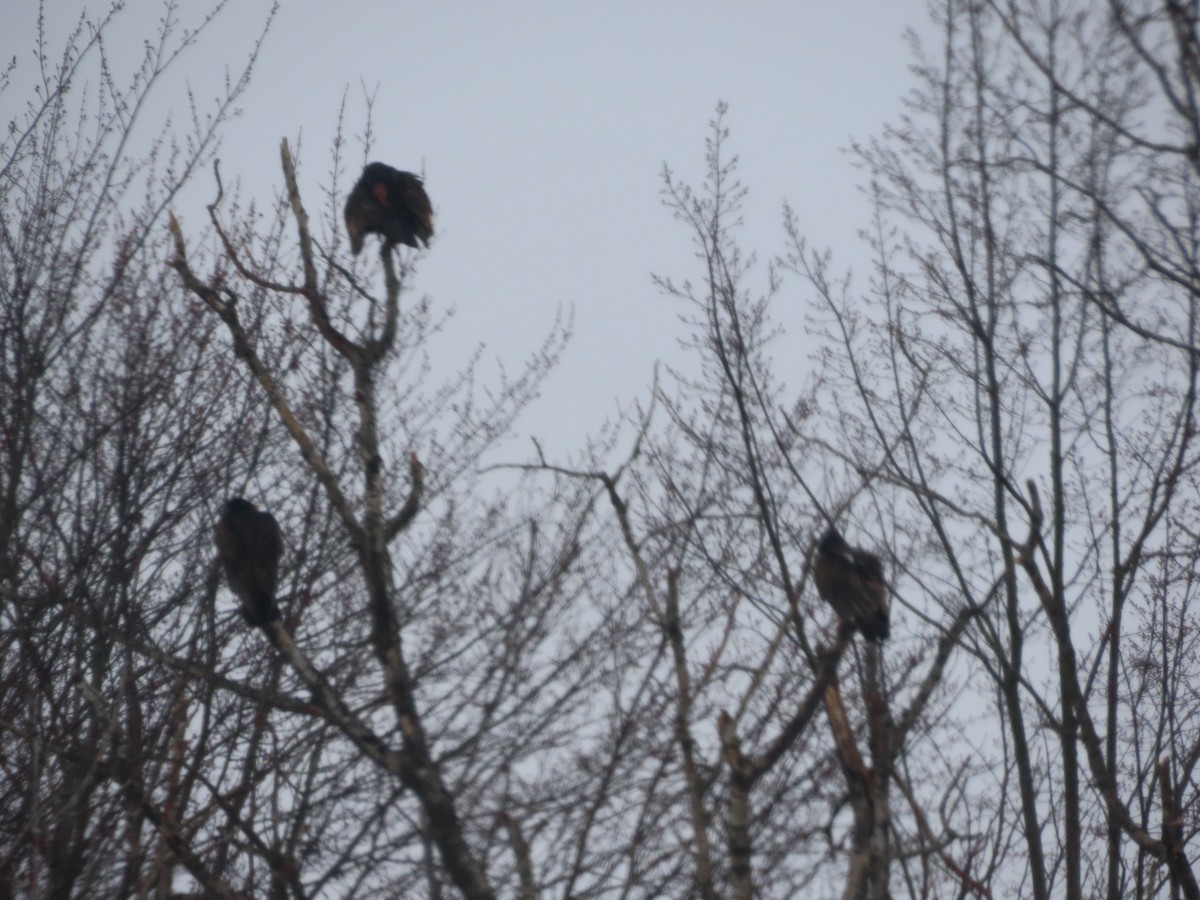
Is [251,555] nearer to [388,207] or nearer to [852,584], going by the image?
[388,207]

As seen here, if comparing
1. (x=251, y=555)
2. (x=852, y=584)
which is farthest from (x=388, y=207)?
(x=852, y=584)

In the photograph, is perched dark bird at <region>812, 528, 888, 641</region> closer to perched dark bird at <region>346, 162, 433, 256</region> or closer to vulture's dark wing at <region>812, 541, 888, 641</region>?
vulture's dark wing at <region>812, 541, 888, 641</region>

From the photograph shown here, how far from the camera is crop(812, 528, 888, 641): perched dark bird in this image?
4.18 meters

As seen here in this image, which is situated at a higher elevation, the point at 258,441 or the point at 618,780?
the point at 258,441

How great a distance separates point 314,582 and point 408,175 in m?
2.14

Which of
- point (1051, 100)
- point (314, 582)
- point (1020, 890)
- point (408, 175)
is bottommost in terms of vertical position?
point (1020, 890)

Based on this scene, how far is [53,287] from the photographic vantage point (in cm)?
554

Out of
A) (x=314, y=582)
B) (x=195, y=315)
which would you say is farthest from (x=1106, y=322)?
(x=195, y=315)

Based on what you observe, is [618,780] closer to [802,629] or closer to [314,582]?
[802,629]

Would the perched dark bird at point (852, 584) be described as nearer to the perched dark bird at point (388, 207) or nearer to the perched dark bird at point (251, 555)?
the perched dark bird at point (388, 207)

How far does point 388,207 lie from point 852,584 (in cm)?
194

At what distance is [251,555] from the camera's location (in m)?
3.79

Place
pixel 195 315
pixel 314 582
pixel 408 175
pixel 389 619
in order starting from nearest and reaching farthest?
pixel 389 619, pixel 408 175, pixel 314 582, pixel 195 315

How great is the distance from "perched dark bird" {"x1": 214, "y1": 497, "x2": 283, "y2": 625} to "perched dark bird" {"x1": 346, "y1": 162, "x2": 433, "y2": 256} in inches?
35.0
